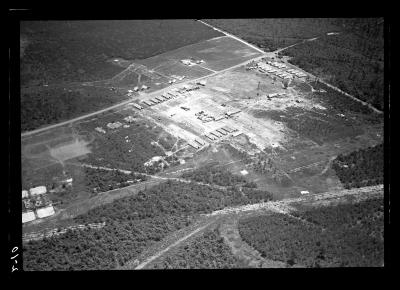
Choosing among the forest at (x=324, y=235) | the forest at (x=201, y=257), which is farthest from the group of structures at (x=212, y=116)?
the forest at (x=201, y=257)

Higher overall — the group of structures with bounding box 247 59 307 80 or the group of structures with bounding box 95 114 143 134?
the group of structures with bounding box 247 59 307 80

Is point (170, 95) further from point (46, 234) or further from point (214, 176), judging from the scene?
point (46, 234)

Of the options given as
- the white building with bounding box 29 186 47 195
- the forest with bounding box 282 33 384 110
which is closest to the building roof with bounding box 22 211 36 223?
the white building with bounding box 29 186 47 195

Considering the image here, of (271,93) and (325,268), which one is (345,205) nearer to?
(325,268)

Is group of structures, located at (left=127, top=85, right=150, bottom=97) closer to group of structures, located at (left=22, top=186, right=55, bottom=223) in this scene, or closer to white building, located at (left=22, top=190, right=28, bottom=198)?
group of structures, located at (left=22, top=186, right=55, bottom=223)

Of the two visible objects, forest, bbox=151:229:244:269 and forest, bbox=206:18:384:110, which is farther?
forest, bbox=206:18:384:110

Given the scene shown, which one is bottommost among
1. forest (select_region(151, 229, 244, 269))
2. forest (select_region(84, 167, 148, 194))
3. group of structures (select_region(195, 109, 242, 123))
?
forest (select_region(151, 229, 244, 269))
